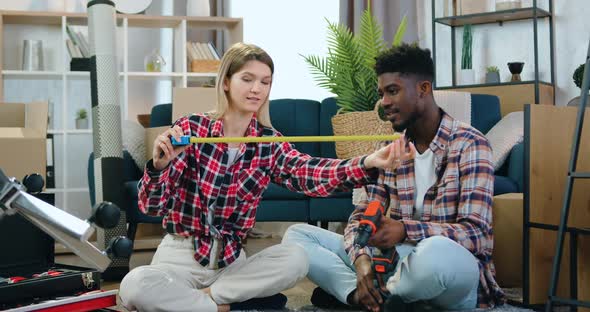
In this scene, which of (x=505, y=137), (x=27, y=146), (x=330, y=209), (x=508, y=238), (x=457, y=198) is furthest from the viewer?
(x=330, y=209)

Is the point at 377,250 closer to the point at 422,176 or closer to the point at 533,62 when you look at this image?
the point at 422,176

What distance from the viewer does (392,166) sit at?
2.03 meters

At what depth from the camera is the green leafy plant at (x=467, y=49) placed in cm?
464

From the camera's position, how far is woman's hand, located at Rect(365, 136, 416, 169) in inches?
76.6

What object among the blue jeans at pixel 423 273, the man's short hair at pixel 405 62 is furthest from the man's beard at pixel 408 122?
the blue jeans at pixel 423 273

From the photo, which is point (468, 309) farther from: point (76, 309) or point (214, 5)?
point (214, 5)

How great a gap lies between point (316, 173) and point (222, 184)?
0.27 meters

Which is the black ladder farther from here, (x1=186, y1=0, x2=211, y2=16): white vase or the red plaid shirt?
(x1=186, y1=0, x2=211, y2=16): white vase

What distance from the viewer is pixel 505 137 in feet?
11.9

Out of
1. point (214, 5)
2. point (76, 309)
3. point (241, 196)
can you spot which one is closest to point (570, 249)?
point (241, 196)

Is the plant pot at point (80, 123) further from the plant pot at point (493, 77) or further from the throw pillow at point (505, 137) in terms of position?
the throw pillow at point (505, 137)

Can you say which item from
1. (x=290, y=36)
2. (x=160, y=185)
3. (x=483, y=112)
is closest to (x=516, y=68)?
(x=483, y=112)

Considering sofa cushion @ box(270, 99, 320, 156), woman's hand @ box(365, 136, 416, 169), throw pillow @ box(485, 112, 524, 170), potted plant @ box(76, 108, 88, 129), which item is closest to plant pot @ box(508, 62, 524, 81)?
throw pillow @ box(485, 112, 524, 170)

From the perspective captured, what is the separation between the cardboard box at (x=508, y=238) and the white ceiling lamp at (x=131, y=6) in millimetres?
3224
